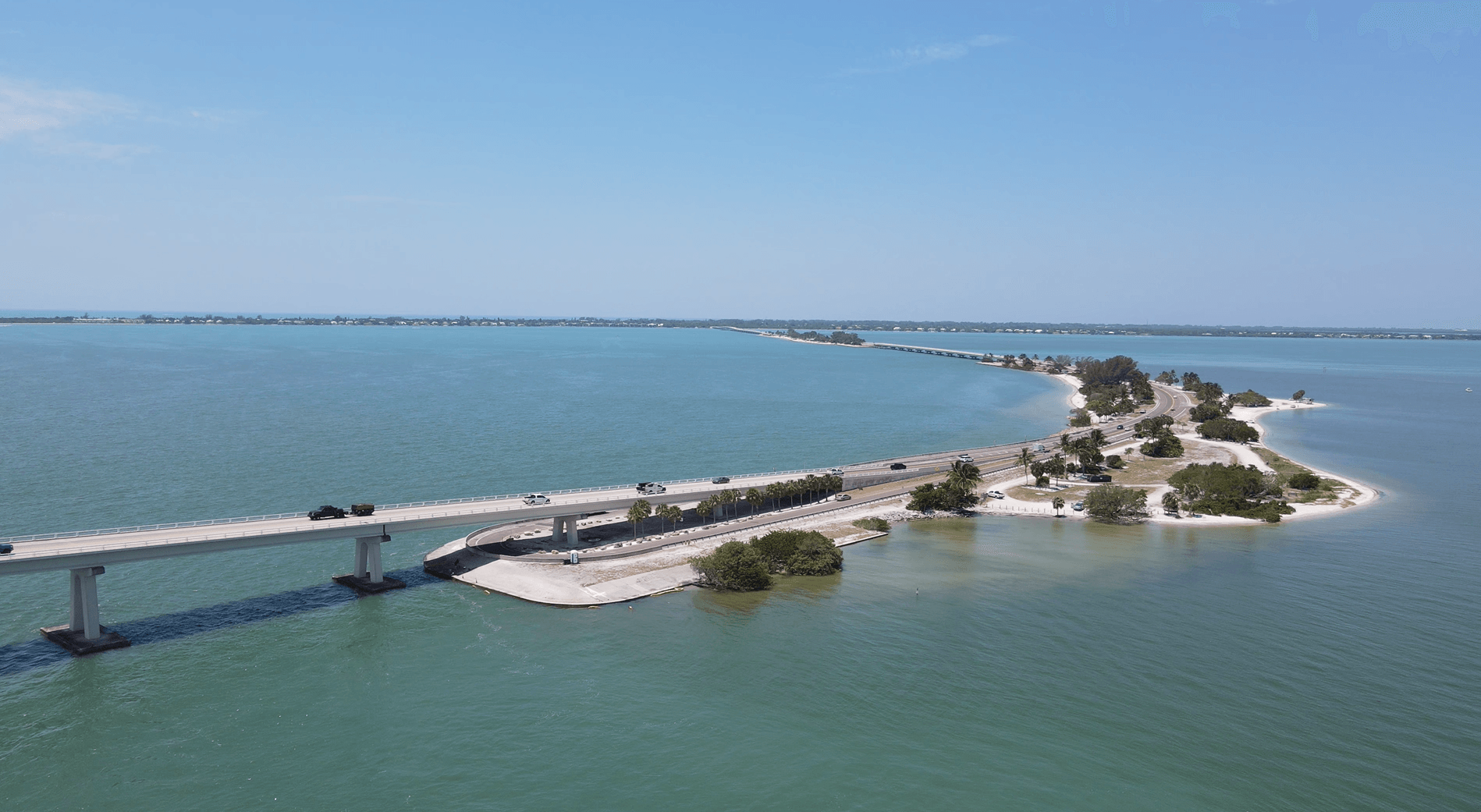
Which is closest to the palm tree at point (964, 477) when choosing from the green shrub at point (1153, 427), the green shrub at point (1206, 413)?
the green shrub at point (1153, 427)

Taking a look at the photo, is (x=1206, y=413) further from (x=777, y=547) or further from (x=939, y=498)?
(x=777, y=547)

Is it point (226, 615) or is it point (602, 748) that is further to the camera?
point (226, 615)

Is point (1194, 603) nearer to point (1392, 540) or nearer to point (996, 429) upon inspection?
point (1392, 540)

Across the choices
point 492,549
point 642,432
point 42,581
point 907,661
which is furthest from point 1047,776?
point 642,432

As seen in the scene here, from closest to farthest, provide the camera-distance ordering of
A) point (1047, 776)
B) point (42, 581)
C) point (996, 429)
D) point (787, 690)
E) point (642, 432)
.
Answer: point (1047, 776) < point (787, 690) < point (42, 581) < point (642, 432) < point (996, 429)

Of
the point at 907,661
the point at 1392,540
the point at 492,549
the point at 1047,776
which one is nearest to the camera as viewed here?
the point at 1047,776

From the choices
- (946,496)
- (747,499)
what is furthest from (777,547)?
(946,496)

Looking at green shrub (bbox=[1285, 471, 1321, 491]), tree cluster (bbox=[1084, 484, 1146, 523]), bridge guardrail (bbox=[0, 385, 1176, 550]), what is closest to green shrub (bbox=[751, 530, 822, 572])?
bridge guardrail (bbox=[0, 385, 1176, 550])

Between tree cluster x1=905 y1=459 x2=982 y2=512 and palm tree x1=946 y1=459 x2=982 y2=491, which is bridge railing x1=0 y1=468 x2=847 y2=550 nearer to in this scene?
tree cluster x1=905 y1=459 x2=982 y2=512
